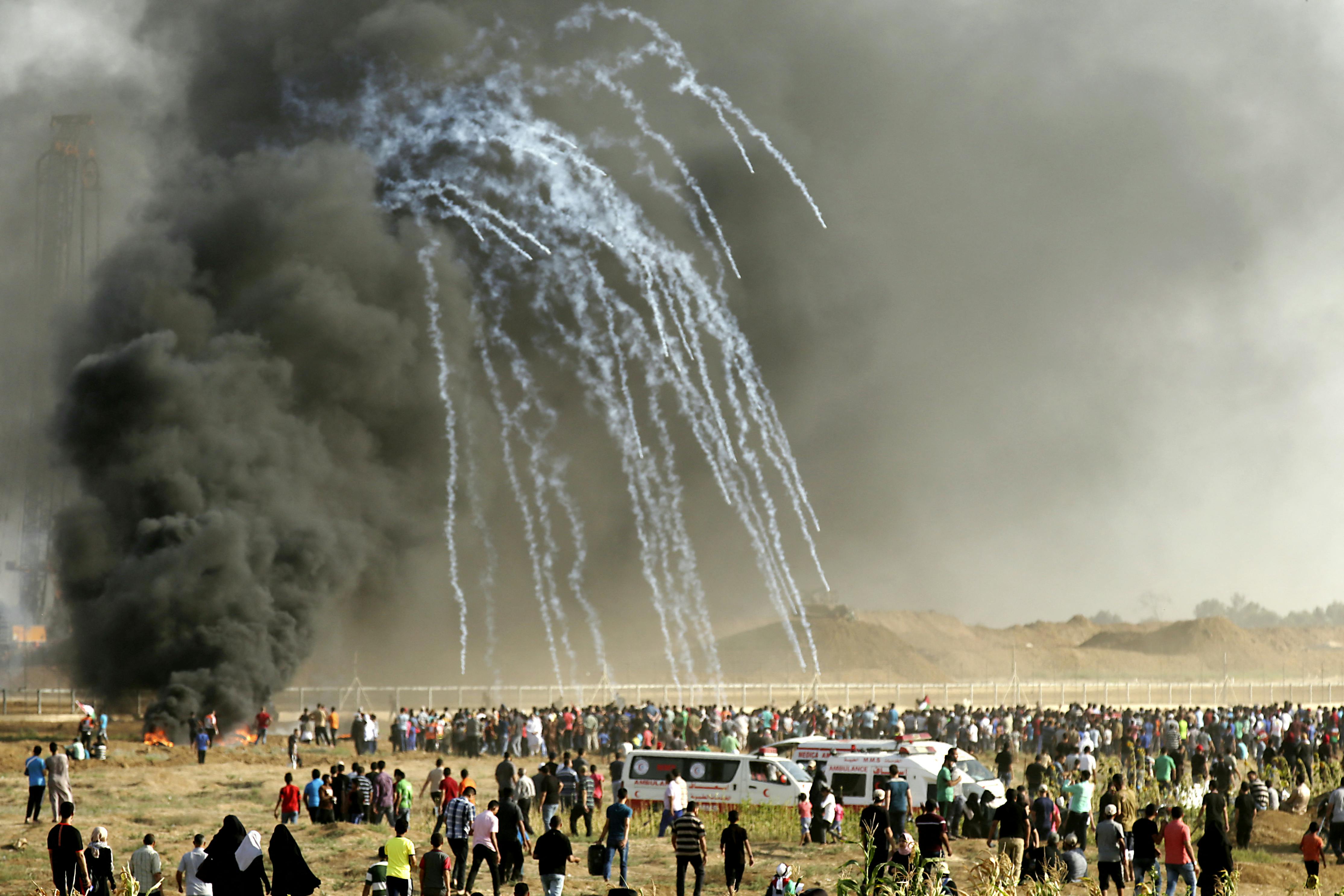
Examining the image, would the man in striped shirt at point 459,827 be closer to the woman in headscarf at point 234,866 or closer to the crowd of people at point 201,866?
the crowd of people at point 201,866

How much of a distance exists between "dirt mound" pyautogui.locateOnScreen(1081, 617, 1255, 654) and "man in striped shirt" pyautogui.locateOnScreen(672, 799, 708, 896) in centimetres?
10990

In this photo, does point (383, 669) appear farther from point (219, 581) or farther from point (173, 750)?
point (173, 750)

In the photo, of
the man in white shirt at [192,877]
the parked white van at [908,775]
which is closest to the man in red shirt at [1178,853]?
the parked white van at [908,775]

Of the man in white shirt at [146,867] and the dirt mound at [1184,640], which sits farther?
the dirt mound at [1184,640]

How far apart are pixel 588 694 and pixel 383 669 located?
16.9 meters

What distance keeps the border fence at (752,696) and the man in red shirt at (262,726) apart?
323 inches

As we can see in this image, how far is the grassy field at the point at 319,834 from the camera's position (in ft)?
61.6

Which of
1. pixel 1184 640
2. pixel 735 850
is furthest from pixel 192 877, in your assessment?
pixel 1184 640

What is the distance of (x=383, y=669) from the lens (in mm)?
81125

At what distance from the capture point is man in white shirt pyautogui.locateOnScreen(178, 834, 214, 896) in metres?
12.7

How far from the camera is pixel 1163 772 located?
25578mm

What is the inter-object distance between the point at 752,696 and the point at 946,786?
49280mm

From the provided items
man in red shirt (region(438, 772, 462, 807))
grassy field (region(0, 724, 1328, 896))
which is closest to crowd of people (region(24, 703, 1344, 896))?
man in red shirt (region(438, 772, 462, 807))

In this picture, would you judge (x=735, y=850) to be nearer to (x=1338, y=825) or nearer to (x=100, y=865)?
(x=100, y=865)
